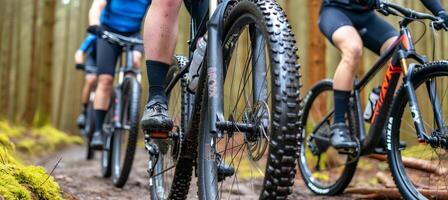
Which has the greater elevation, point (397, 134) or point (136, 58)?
point (136, 58)

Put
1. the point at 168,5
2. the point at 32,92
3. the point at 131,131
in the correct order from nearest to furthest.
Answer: the point at 168,5 → the point at 131,131 → the point at 32,92

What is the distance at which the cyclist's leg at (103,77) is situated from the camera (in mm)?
5906

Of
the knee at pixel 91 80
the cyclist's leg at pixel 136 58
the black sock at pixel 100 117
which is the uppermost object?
the cyclist's leg at pixel 136 58

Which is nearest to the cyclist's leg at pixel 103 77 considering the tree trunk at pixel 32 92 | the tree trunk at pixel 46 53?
the tree trunk at pixel 46 53

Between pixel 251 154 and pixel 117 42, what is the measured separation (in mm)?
3642

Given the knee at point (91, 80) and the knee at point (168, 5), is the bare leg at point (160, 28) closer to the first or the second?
the knee at point (168, 5)

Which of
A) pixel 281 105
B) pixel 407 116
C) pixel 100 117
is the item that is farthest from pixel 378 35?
pixel 100 117

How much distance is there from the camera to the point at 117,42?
5.69 meters

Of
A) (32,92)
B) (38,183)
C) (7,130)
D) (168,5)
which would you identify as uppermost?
(168,5)

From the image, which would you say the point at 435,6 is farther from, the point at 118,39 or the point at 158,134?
the point at 118,39

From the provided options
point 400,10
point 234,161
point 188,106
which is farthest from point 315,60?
point 234,161

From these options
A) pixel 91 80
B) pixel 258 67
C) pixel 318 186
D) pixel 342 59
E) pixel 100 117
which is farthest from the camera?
pixel 91 80

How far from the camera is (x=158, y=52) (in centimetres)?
291

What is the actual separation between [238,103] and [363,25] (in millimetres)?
2397
